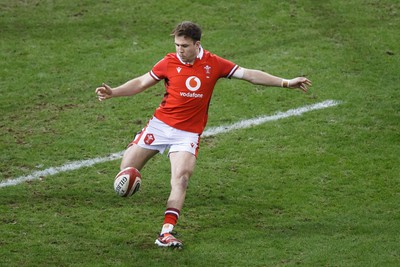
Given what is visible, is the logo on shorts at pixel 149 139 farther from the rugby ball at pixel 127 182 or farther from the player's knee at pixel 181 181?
the player's knee at pixel 181 181

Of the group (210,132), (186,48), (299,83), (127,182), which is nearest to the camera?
(127,182)

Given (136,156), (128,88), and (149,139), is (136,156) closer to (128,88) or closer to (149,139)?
(149,139)

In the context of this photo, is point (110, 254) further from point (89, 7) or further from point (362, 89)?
point (89, 7)

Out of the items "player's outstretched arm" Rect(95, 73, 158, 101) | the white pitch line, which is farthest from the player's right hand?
the white pitch line

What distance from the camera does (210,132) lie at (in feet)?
38.9

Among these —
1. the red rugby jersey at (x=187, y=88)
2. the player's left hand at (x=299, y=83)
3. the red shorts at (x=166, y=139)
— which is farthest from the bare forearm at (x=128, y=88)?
the player's left hand at (x=299, y=83)

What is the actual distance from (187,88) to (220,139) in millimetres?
2273

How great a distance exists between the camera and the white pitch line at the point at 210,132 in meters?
10.5

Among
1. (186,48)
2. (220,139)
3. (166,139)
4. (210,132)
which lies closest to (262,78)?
(186,48)

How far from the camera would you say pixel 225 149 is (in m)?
11.4

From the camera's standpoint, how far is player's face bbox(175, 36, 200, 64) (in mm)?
9297

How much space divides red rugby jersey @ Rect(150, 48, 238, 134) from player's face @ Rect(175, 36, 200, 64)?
0.10 m

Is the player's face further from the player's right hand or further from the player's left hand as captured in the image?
the player's left hand

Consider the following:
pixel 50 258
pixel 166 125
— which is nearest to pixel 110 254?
pixel 50 258
